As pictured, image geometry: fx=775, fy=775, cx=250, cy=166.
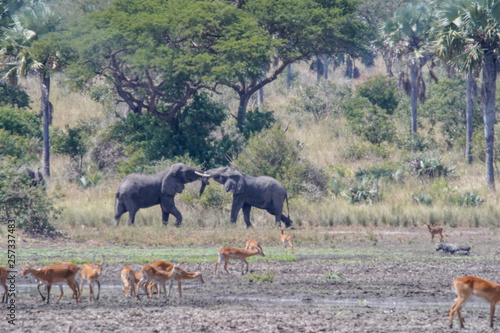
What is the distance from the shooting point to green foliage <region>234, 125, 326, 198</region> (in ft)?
94.6

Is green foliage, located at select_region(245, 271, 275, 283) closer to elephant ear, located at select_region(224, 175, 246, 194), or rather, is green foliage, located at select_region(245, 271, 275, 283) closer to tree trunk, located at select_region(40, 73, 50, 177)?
elephant ear, located at select_region(224, 175, 246, 194)

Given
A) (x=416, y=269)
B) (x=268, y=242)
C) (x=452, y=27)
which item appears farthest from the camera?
(x=452, y=27)

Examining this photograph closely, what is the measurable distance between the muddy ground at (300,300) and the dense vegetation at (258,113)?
7.63 metres

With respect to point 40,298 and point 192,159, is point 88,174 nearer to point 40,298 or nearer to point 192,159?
point 192,159

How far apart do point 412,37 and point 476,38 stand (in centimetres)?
1092

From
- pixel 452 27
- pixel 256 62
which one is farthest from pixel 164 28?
pixel 452 27

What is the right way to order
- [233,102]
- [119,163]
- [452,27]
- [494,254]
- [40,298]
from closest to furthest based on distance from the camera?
[40,298] → [494,254] → [452,27] → [119,163] → [233,102]

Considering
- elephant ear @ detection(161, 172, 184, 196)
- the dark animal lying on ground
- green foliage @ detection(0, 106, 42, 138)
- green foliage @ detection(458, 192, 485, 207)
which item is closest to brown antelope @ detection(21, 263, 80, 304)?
the dark animal lying on ground

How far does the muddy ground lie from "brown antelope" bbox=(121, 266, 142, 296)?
20cm

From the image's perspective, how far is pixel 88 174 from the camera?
114 feet

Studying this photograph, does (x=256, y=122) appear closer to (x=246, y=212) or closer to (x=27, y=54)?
(x=27, y=54)

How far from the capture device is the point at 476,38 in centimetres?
2786

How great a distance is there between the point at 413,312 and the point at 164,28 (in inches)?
958

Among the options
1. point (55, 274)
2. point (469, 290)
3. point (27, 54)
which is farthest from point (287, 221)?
point (27, 54)
